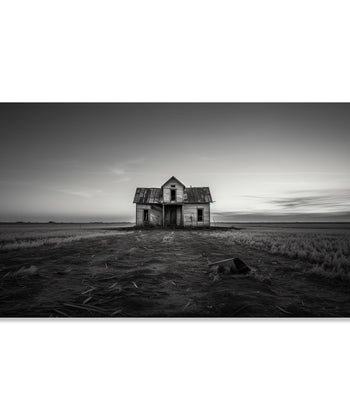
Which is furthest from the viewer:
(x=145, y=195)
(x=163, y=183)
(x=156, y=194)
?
(x=156, y=194)

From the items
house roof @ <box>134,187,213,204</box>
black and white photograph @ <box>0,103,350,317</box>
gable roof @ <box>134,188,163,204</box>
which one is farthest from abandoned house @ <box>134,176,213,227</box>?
black and white photograph @ <box>0,103,350,317</box>

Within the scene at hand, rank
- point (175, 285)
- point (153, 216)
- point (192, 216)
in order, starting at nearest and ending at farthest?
point (175, 285) < point (153, 216) < point (192, 216)

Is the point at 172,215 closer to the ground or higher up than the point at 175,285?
higher up

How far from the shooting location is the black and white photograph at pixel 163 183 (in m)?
3.60

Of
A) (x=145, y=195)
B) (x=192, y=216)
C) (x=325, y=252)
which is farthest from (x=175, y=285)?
(x=192, y=216)

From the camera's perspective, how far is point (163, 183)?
638cm

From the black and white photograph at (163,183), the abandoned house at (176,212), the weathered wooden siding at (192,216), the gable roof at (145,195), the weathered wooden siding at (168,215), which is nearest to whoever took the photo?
the black and white photograph at (163,183)

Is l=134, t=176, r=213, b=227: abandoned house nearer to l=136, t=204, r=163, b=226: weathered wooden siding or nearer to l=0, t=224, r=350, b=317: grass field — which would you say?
l=136, t=204, r=163, b=226: weathered wooden siding

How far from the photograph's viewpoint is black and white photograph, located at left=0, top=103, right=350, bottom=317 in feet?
11.8

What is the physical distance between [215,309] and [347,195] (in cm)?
400

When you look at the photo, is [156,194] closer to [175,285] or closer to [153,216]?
[153,216]

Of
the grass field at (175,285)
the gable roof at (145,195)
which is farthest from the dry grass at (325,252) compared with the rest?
the gable roof at (145,195)

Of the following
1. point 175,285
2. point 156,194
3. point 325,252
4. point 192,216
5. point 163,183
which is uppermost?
point 163,183

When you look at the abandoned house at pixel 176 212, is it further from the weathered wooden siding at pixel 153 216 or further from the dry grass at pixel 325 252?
the dry grass at pixel 325 252
